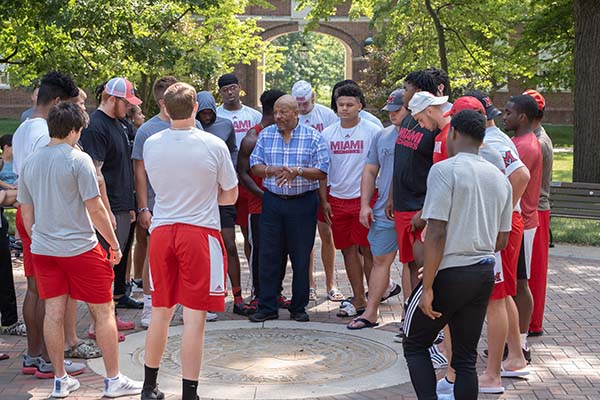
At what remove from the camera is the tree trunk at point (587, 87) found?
1678 cm

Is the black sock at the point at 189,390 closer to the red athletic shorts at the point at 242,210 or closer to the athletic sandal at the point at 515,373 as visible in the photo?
the athletic sandal at the point at 515,373

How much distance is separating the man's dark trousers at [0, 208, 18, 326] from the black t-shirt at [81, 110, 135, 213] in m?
0.90

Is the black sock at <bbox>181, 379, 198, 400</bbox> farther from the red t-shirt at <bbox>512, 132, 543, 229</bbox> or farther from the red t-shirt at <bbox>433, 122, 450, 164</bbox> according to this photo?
the red t-shirt at <bbox>512, 132, 543, 229</bbox>

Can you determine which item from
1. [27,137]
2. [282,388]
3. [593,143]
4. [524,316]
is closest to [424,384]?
[282,388]

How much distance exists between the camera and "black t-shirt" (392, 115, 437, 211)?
7008 millimetres

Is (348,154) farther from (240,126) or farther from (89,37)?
(89,37)

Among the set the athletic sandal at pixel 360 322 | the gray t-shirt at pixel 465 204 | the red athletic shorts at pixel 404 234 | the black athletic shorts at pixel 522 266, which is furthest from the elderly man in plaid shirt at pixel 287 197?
the gray t-shirt at pixel 465 204

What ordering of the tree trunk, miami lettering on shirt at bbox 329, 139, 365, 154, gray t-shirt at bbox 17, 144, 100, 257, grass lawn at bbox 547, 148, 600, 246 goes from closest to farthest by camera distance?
gray t-shirt at bbox 17, 144, 100, 257 → miami lettering on shirt at bbox 329, 139, 365, 154 → grass lawn at bbox 547, 148, 600, 246 → the tree trunk

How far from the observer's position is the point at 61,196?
5875 millimetres

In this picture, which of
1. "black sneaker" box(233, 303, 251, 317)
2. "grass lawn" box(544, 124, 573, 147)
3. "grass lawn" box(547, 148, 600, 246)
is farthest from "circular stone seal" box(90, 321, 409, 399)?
"grass lawn" box(544, 124, 573, 147)

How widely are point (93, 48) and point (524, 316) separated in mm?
11665

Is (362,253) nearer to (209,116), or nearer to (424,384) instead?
(209,116)

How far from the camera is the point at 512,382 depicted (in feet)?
21.3

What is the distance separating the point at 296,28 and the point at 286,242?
127ft
